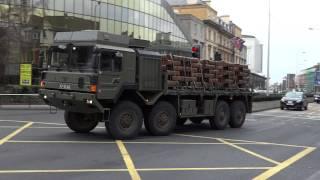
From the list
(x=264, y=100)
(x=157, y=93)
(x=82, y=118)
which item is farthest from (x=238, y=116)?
(x=264, y=100)

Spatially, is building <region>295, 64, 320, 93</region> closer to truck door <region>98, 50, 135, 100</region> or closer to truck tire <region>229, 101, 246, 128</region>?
truck tire <region>229, 101, 246, 128</region>

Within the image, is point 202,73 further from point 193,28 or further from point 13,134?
point 193,28

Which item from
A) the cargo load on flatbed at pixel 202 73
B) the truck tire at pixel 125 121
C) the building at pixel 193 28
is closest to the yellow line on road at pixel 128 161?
the truck tire at pixel 125 121

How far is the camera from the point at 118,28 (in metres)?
64.6

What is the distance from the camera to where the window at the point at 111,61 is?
15.6 metres

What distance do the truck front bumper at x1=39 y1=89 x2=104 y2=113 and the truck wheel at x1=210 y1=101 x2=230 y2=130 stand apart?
6586mm

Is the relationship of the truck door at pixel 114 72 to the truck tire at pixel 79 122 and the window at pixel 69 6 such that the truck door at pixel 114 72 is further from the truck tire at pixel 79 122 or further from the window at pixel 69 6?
the window at pixel 69 6

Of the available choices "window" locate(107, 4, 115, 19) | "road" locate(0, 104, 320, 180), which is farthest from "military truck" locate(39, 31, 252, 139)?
"window" locate(107, 4, 115, 19)

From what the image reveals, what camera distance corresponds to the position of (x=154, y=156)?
1277cm

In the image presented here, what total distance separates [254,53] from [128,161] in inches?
5054

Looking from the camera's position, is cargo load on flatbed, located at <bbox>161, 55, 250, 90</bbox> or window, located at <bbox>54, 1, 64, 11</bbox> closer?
cargo load on flatbed, located at <bbox>161, 55, 250, 90</bbox>

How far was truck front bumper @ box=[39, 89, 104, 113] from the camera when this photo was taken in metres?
15.3

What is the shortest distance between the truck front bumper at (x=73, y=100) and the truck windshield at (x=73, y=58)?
743 mm

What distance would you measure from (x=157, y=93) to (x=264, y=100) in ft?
116
